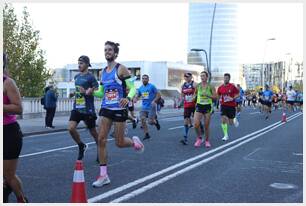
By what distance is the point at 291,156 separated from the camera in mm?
9703

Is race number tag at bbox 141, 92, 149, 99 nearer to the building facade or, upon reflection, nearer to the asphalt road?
the asphalt road

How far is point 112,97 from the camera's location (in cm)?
669

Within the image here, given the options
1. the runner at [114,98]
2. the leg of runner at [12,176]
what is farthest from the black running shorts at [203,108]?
the leg of runner at [12,176]

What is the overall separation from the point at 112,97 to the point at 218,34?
112403 millimetres

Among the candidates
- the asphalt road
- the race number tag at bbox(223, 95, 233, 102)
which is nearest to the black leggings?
the asphalt road

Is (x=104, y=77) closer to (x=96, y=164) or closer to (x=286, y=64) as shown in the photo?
(x=96, y=164)

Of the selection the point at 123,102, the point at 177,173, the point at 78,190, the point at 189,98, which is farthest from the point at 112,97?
the point at 189,98

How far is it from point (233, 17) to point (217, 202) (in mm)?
108153

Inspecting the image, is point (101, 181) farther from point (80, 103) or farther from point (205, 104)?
point (205, 104)

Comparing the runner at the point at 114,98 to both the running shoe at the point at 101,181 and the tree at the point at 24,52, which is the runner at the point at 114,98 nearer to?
the running shoe at the point at 101,181


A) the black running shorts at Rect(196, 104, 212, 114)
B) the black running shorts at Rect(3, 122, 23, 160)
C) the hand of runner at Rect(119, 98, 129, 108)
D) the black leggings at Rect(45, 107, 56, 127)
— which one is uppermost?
the hand of runner at Rect(119, 98, 129, 108)

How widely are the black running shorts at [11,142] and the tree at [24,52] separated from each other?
30040mm

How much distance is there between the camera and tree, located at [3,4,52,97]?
33.8 metres

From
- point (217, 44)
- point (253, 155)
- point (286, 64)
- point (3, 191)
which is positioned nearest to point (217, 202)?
point (3, 191)
